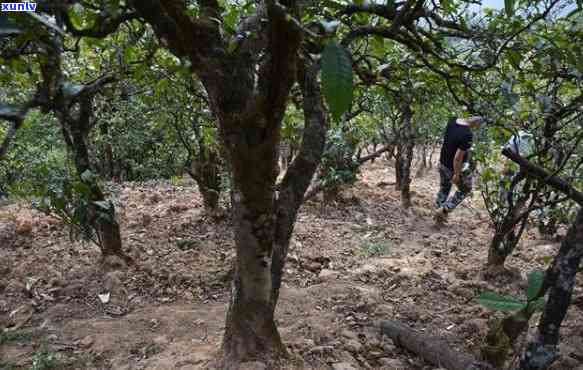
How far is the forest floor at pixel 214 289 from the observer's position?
2.95 m

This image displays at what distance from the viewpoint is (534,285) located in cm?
146

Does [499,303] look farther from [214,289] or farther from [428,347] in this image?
[214,289]

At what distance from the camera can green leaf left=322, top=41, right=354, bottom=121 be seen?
0.76 meters

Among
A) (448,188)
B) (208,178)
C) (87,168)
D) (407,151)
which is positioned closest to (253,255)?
(87,168)

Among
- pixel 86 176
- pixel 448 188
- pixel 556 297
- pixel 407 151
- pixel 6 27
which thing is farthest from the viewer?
pixel 407 151

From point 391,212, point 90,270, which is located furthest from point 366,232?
point 90,270

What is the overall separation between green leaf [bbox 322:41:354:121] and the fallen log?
6.40ft

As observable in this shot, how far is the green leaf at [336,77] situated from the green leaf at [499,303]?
3.03 feet

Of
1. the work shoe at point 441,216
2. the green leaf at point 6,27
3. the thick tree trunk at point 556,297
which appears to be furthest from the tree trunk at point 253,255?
the work shoe at point 441,216

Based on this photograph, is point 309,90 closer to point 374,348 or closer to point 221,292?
point 374,348

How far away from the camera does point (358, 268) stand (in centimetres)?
454

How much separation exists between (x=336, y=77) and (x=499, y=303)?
3.27ft

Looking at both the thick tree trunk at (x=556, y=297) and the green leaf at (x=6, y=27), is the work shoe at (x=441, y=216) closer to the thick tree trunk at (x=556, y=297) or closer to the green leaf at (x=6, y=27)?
the thick tree trunk at (x=556, y=297)

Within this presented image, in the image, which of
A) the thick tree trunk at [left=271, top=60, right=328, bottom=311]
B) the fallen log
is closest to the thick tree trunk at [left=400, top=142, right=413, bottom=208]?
the fallen log
